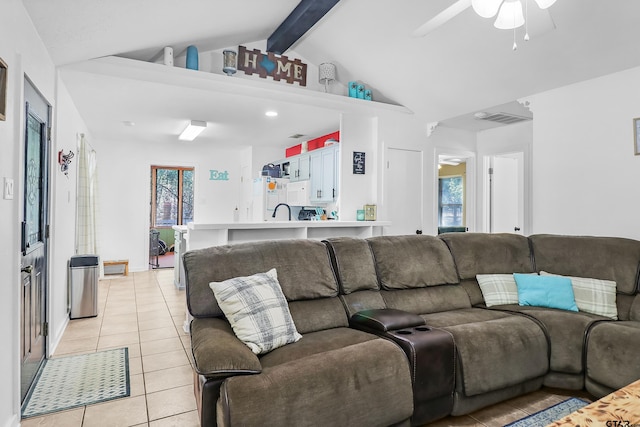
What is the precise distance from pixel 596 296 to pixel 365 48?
10.4 feet

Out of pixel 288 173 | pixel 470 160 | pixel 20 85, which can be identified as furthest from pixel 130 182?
pixel 470 160

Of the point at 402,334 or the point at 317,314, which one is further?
the point at 317,314

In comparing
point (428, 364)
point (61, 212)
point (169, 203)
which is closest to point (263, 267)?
point (428, 364)

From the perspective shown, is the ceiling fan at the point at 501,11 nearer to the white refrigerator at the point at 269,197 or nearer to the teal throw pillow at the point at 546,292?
the teal throw pillow at the point at 546,292

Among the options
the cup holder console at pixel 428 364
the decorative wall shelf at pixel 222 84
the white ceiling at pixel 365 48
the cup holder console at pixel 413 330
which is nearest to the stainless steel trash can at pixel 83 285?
the white ceiling at pixel 365 48

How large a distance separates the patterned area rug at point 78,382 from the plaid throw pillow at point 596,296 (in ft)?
10.5

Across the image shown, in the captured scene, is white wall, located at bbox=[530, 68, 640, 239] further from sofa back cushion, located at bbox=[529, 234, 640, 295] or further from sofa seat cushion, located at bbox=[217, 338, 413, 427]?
sofa seat cushion, located at bbox=[217, 338, 413, 427]

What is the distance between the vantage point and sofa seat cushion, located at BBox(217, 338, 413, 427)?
1521 mm

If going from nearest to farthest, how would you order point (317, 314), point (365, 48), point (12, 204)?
point (12, 204), point (317, 314), point (365, 48)

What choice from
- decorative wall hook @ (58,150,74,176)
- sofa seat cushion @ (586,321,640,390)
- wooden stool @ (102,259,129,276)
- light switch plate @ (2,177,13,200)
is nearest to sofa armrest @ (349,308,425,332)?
sofa seat cushion @ (586,321,640,390)

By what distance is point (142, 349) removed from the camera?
3146mm

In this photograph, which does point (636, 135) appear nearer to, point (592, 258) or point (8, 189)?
point (592, 258)

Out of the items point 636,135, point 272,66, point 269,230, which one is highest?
point 272,66

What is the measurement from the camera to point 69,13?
227cm
